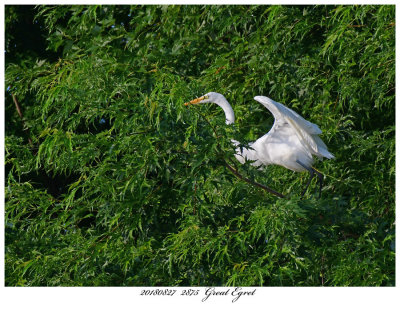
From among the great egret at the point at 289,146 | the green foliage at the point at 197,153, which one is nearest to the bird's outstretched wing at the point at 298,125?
the great egret at the point at 289,146

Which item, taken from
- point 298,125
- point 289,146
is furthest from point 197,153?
point 289,146

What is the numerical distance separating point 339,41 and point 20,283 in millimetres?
1691

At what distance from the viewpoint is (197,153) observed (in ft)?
7.86

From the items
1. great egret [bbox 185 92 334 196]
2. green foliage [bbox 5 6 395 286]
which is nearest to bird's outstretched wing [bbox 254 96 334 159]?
great egret [bbox 185 92 334 196]

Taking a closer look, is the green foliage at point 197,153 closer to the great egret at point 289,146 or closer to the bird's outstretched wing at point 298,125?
the great egret at point 289,146

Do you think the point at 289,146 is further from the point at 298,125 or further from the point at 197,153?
A: the point at 197,153

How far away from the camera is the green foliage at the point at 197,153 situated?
244 cm

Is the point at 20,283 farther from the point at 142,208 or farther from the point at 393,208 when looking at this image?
the point at 393,208

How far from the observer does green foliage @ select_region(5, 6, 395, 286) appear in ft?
8.01

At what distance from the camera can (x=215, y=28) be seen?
154 inches

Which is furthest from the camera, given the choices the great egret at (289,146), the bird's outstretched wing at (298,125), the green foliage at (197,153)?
the great egret at (289,146)

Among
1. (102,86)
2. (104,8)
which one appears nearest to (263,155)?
(102,86)

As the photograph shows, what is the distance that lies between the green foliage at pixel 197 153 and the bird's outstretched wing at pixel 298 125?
0.66ft

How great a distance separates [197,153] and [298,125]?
72 cm
